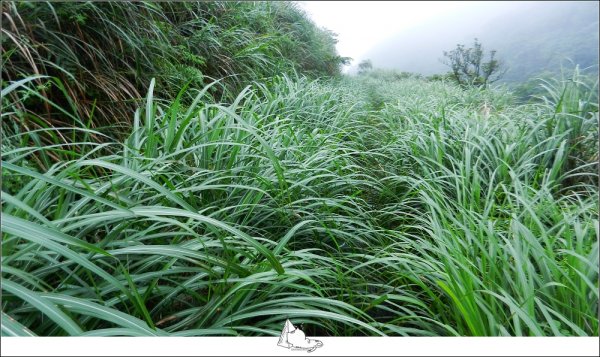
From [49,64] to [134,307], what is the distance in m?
0.63

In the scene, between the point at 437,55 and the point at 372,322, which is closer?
the point at 372,322

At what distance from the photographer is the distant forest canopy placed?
880 mm

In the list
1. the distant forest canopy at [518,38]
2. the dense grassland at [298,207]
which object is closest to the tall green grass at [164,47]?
the dense grassland at [298,207]

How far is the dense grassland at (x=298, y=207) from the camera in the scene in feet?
2.47

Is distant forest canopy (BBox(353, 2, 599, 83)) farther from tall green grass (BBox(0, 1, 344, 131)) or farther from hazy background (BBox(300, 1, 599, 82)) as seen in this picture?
tall green grass (BBox(0, 1, 344, 131))

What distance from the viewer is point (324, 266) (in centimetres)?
88

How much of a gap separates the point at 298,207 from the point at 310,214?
4 cm

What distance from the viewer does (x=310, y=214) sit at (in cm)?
91

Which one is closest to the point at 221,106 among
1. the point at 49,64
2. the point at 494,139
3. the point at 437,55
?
the point at 49,64

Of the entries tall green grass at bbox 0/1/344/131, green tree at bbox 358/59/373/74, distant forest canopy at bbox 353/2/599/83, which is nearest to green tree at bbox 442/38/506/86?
distant forest canopy at bbox 353/2/599/83

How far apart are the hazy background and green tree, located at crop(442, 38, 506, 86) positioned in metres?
0.02

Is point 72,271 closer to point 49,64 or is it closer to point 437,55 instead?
point 49,64

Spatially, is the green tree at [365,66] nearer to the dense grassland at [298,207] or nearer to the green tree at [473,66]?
the dense grassland at [298,207]

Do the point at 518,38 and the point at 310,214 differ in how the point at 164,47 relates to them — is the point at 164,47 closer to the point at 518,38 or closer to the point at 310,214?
the point at 310,214
